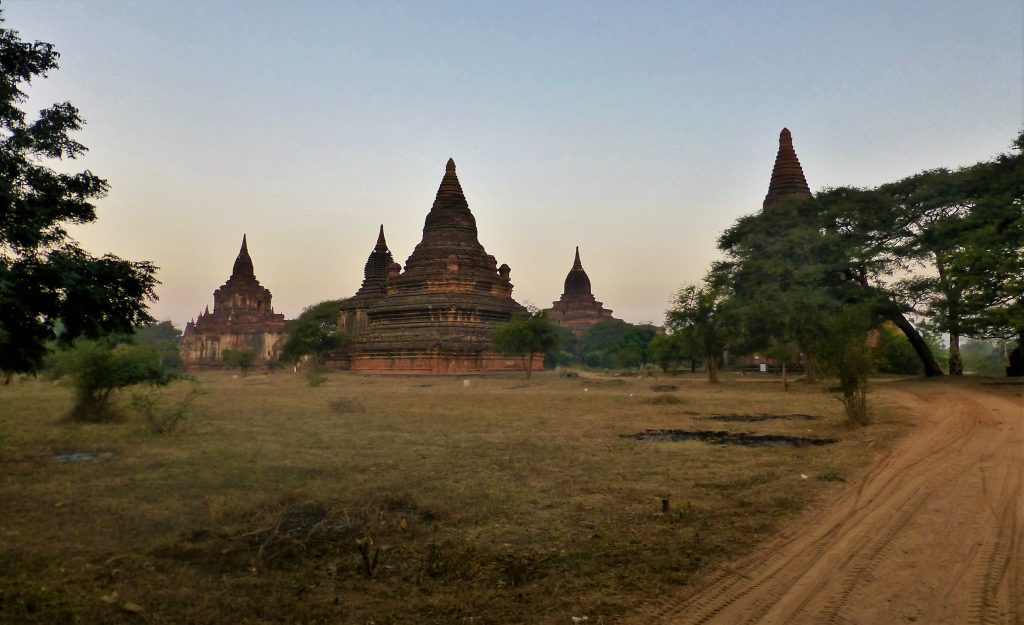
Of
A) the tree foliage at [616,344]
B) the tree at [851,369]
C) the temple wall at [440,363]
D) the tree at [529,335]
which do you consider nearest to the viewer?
the tree at [851,369]

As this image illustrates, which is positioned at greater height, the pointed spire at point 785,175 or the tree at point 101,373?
the pointed spire at point 785,175

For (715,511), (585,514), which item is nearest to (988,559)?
(715,511)

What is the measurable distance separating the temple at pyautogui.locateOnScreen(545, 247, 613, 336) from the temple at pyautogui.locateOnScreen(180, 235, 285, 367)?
33572mm

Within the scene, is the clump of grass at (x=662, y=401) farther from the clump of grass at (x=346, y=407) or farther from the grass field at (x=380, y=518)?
the clump of grass at (x=346, y=407)

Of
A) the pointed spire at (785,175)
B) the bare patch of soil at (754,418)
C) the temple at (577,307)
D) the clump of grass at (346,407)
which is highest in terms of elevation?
the pointed spire at (785,175)

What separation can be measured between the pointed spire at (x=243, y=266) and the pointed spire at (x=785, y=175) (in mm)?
59444

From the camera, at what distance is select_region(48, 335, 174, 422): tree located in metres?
14.4

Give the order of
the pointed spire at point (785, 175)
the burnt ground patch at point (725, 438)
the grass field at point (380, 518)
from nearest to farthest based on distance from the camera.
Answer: the grass field at point (380, 518) < the burnt ground patch at point (725, 438) < the pointed spire at point (785, 175)

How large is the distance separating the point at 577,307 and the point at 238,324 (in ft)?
136

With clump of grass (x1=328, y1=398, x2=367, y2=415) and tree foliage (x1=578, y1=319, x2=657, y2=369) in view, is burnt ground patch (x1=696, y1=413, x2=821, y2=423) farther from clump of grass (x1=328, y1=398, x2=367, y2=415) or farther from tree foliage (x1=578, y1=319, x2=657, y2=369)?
tree foliage (x1=578, y1=319, x2=657, y2=369)

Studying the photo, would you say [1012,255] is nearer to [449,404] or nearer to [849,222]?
[849,222]

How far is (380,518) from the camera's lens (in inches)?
255

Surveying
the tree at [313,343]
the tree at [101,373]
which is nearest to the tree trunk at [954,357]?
the tree at [101,373]

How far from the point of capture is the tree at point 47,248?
7730mm
